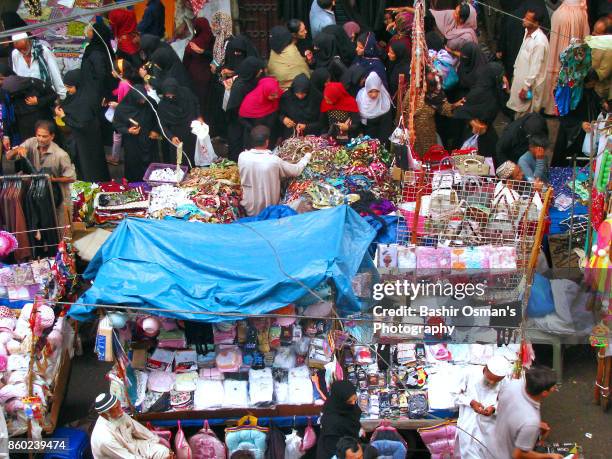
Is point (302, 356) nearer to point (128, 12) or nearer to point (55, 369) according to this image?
point (55, 369)

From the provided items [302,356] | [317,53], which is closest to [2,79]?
[317,53]

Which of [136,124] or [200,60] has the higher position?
[200,60]

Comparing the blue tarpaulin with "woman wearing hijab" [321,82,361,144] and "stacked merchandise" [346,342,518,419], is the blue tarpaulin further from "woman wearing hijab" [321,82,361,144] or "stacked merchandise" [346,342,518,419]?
"woman wearing hijab" [321,82,361,144]

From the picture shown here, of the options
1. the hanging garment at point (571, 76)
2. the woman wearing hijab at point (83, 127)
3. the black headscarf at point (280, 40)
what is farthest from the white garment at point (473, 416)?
the woman wearing hijab at point (83, 127)

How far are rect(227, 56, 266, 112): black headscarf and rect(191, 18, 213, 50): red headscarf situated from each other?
3.83ft

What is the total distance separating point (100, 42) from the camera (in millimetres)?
11641

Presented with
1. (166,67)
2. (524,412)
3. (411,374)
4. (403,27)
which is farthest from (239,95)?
(524,412)

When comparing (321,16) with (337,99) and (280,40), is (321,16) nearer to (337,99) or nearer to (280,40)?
(280,40)

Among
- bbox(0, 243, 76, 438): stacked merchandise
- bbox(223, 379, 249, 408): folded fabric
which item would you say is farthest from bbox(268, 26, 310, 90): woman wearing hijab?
bbox(223, 379, 249, 408): folded fabric

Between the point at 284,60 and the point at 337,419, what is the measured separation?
17.3ft

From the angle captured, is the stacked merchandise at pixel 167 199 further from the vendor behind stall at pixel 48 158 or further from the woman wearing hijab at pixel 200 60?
the woman wearing hijab at pixel 200 60

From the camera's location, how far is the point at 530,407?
643cm

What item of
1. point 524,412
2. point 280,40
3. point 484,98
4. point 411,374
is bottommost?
point 411,374

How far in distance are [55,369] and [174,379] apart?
964 mm
